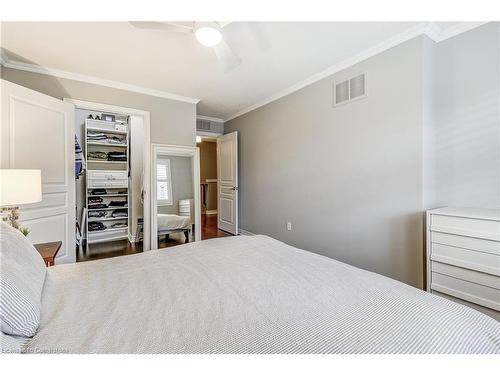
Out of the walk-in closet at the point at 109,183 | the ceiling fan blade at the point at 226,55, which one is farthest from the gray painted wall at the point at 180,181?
the ceiling fan blade at the point at 226,55

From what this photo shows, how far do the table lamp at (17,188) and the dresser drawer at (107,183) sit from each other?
2.49 metres

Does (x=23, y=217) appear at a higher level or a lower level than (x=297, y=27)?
lower

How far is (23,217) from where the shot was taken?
2363 millimetres

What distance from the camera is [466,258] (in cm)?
178

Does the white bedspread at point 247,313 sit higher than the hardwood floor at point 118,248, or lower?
higher

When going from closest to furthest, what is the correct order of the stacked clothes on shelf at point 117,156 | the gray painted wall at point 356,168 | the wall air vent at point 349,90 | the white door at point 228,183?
the gray painted wall at point 356,168 → the wall air vent at point 349,90 → the stacked clothes on shelf at point 117,156 → the white door at point 228,183

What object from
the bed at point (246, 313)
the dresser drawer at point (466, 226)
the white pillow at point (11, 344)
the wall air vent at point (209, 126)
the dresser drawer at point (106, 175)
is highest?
the wall air vent at point (209, 126)

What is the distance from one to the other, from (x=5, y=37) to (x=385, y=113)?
11.8ft

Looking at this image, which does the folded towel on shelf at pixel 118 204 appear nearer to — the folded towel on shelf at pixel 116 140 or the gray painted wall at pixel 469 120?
the folded towel on shelf at pixel 116 140

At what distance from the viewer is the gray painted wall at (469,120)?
196 cm

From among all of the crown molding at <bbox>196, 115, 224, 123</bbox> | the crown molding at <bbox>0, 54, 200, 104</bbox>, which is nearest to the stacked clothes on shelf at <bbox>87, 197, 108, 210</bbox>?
the crown molding at <bbox>0, 54, 200, 104</bbox>

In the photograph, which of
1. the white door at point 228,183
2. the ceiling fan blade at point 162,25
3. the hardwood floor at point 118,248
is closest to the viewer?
the ceiling fan blade at point 162,25

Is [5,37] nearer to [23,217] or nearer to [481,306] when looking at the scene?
[23,217]
